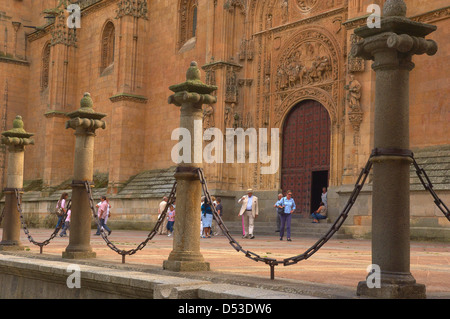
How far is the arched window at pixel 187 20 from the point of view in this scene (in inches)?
1106

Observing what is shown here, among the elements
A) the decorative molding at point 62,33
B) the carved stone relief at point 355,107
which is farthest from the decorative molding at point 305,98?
the decorative molding at point 62,33

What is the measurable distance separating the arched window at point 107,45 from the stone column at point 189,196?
85.5ft

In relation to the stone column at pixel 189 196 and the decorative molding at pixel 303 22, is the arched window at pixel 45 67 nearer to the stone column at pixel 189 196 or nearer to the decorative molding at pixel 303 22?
the decorative molding at pixel 303 22

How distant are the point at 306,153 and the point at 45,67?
23802mm

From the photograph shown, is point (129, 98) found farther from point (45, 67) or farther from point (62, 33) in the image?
point (45, 67)

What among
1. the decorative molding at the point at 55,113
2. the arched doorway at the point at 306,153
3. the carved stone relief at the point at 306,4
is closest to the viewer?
the arched doorway at the point at 306,153

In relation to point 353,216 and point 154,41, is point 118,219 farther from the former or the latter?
point 353,216

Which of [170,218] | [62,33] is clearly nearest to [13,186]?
[170,218]

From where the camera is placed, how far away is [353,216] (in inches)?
695

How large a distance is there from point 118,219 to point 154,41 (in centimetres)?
873

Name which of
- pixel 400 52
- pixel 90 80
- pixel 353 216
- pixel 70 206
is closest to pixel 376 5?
pixel 353 216

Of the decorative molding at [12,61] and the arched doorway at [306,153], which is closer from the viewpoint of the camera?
the arched doorway at [306,153]

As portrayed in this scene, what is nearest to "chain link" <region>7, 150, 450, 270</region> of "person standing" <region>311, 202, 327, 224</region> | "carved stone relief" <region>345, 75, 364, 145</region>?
"carved stone relief" <region>345, 75, 364, 145</region>

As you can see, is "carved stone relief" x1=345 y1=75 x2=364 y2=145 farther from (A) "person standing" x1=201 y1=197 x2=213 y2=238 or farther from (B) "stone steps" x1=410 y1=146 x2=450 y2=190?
(A) "person standing" x1=201 y1=197 x2=213 y2=238
